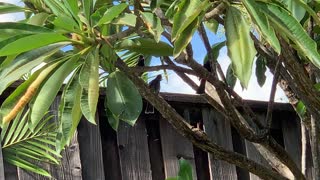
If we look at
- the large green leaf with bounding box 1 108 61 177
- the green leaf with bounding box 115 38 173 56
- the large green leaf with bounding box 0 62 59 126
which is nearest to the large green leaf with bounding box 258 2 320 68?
the green leaf with bounding box 115 38 173 56

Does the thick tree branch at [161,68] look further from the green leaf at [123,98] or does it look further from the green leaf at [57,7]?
the green leaf at [57,7]

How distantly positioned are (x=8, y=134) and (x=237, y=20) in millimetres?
1043

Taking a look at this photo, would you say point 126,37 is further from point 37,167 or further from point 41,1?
point 37,167

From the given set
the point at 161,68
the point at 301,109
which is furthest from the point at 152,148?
the point at 161,68

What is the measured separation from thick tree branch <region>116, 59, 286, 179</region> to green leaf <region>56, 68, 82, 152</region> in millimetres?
157

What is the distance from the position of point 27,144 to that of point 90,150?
8.4 inches

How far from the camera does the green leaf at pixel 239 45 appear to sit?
159 cm

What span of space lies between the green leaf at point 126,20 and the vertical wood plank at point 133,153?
96cm

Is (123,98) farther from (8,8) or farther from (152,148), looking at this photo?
(152,148)

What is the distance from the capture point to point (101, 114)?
8.76 ft

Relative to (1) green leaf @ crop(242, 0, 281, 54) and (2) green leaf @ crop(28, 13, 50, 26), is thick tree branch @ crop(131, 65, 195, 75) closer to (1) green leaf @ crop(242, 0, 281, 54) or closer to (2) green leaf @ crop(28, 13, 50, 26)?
(2) green leaf @ crop(28, 13, 50, 26)

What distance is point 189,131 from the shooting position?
2.14 meters

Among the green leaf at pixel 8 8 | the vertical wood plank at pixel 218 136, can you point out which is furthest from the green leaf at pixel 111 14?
the vertical wood plank at pixel 218 136

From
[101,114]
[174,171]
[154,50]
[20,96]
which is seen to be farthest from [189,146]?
[20,96]
